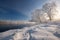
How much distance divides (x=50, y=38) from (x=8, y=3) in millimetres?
2232

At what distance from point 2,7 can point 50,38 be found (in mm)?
2352

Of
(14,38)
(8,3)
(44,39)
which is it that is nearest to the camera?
(44,39)

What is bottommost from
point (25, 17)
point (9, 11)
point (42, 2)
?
point (25, 17)

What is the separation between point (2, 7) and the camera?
10.4 feet

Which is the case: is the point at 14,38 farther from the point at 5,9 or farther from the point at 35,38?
the point at 5,9

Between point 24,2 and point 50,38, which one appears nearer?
point 50,38

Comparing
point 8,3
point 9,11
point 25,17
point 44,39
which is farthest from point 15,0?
point 44,39

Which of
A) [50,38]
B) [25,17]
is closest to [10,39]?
[50,38]

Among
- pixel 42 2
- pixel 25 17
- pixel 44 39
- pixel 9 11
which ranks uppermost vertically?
pixel 42 2

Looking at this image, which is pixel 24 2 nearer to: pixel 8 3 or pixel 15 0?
pixel 15 0

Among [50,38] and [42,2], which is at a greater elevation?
[42,2]

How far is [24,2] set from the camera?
320cm

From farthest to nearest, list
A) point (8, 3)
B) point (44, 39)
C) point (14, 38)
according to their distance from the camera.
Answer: point (8, 3) → point (14, 38) → point (44, 39)

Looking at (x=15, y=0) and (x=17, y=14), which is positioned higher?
(x=15, y=0)
